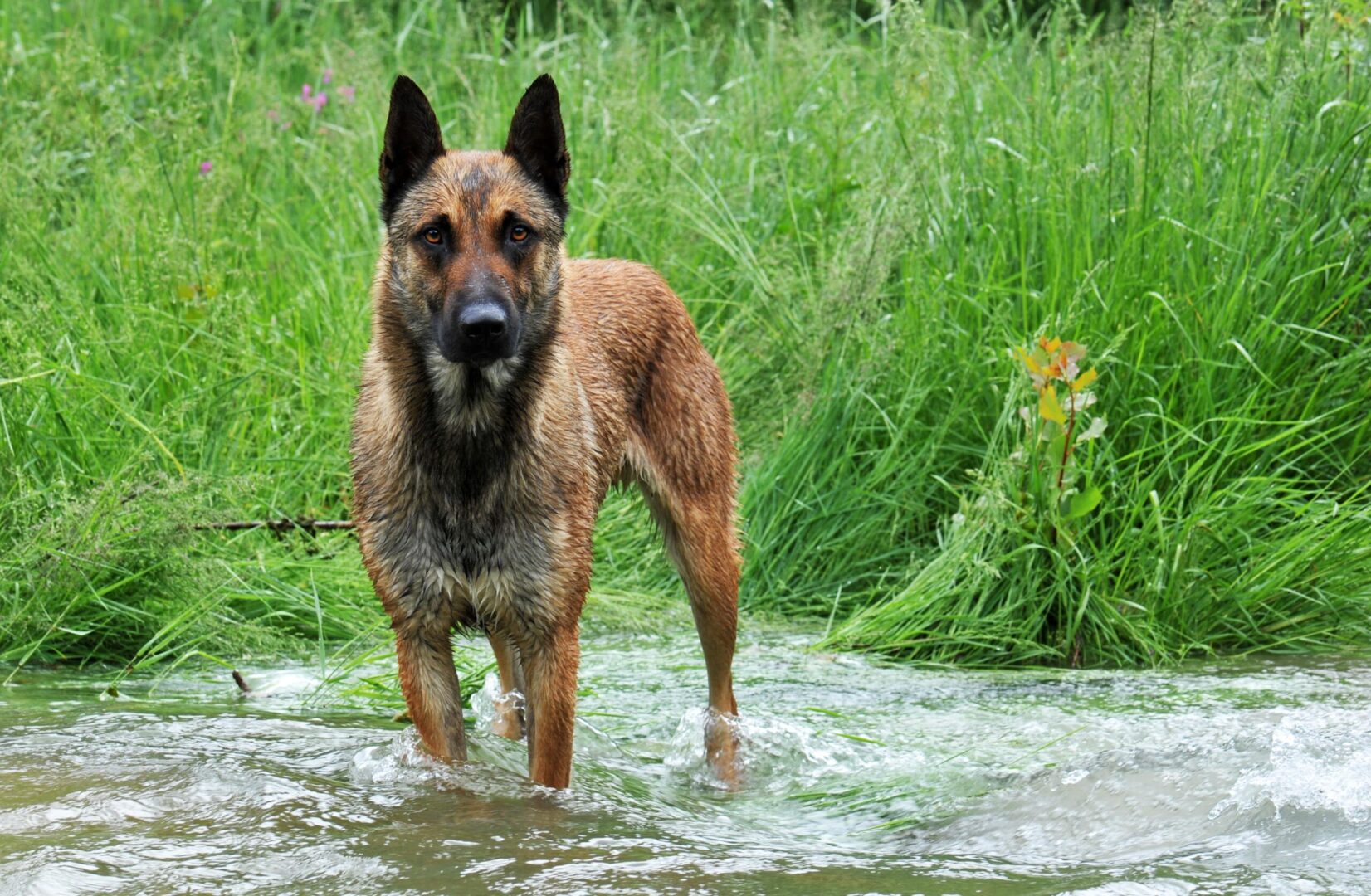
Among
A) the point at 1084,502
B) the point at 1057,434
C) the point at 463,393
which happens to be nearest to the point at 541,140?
the point at 463,393

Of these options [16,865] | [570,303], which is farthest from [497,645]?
[16,865]

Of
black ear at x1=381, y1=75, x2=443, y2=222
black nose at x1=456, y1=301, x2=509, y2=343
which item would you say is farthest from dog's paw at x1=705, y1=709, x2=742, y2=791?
black ear at x1=381, y1=75, x2=443, y2=222

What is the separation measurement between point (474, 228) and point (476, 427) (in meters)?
0.50

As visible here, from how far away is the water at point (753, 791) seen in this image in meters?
2.94

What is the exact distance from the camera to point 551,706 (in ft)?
12.6

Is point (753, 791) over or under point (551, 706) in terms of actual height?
under

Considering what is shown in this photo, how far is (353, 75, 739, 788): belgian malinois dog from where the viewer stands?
384 cm

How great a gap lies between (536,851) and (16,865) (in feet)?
3.17

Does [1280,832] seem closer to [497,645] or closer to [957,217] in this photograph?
[497,645]

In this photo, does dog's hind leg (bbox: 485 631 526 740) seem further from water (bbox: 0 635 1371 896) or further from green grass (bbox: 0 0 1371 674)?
green grass (bbox: 0 0 1371 674)

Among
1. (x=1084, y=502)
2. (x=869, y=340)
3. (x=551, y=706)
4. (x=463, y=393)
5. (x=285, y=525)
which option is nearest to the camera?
(x=551, y=706)

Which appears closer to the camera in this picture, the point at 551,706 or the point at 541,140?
the point at 551,706

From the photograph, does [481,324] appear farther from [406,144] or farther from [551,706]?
[551,706]

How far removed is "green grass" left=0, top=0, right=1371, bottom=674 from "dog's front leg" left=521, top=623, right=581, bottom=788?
1.53m
